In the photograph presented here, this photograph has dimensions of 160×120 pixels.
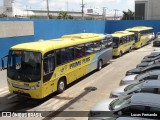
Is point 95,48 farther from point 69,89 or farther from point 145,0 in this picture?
point 145,0

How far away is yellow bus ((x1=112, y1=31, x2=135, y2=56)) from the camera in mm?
23798

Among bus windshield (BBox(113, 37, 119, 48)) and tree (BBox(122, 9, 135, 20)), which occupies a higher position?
tree (BBox(122, 9, 135, 20))

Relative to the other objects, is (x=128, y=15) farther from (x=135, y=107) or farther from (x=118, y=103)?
(x=135, y=107)

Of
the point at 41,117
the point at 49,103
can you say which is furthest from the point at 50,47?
the point at 41,117

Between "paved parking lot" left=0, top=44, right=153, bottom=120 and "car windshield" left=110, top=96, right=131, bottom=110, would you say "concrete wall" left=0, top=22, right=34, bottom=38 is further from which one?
"car windshield" left=110, top=96, right=131, bottom=110

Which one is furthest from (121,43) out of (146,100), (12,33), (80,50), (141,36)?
(146,100)

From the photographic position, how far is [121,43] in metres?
24.7

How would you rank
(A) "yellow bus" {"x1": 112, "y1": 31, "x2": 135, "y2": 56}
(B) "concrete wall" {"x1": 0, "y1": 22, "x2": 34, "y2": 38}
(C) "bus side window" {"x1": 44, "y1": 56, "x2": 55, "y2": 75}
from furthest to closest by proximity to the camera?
(A) "yellow bus" {"x1": 112, "y1": 31, "x2": 135, "y2": 56} → (B) "concrete wall" {"x1": 0, "y1": 22, "x2": 34, "y2": 38} → (C) "bus side window" {"x1": 44, "y1": 56, "x2": 55, "y2": 75}

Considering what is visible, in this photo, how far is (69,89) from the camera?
46.7 ft

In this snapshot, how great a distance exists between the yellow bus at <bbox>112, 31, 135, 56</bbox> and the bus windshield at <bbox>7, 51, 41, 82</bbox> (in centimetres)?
1319

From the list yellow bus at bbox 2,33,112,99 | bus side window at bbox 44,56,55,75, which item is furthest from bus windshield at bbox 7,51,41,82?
bus side window at bbox 44,56,55,75

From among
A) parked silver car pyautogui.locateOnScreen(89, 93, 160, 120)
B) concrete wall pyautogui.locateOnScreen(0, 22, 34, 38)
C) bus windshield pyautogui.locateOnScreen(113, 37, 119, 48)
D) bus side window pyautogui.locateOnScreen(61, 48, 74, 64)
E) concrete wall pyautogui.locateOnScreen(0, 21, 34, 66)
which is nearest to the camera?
parked silver car pyautogui.locateOnScreen(89, 93, 160, 120)

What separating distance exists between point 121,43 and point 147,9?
4649 centimetres

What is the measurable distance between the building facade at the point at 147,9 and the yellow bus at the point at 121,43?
40.3 m
